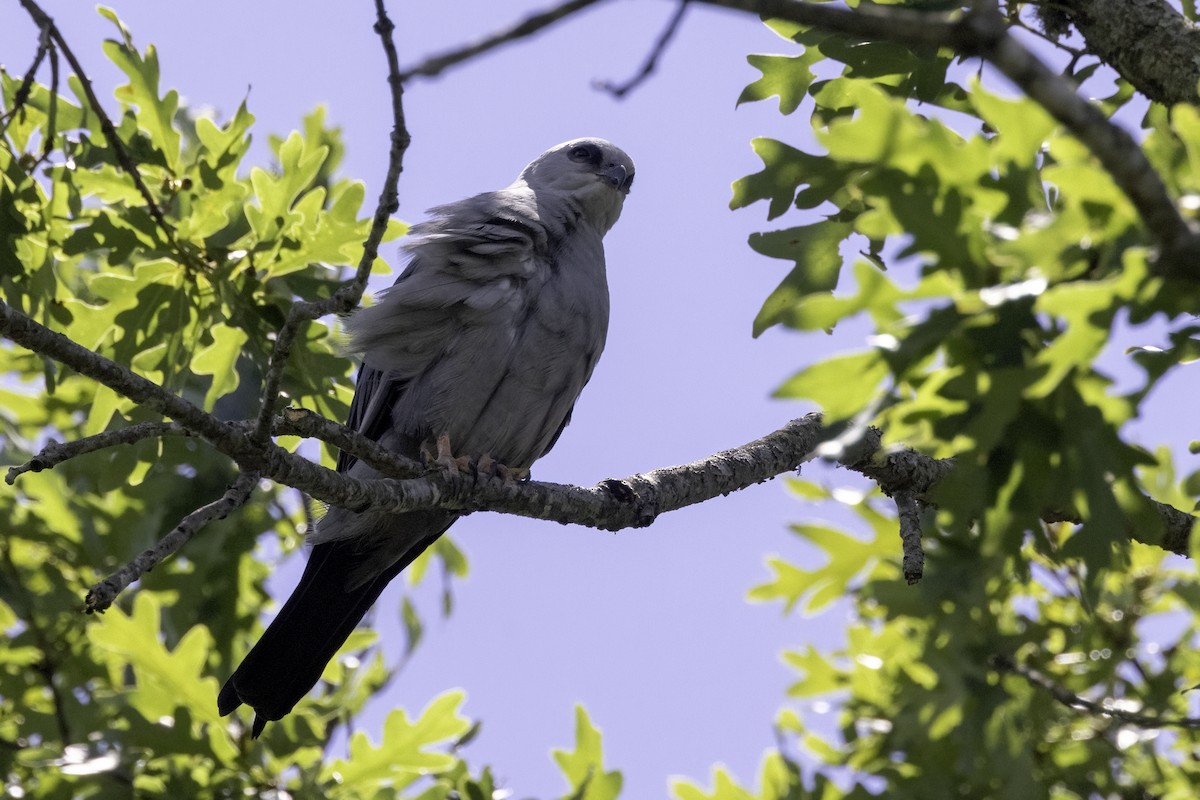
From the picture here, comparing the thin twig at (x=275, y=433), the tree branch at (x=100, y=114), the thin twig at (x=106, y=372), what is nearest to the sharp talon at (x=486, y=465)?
the thin twig at (x=275, y=433)

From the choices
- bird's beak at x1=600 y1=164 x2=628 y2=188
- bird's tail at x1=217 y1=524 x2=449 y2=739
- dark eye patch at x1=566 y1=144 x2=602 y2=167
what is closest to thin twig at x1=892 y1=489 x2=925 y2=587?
bird's tail at x1=217 y1=524 x2=449 y2=739

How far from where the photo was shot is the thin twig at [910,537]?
2934mm

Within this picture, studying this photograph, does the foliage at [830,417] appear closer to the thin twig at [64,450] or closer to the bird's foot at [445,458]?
the bird's foot at [445,458]

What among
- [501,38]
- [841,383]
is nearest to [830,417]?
[841,383]

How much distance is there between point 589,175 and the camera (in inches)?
194

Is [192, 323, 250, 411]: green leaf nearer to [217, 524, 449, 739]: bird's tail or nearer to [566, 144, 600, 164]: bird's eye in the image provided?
[217, 524, 449, 739]: bird's tail

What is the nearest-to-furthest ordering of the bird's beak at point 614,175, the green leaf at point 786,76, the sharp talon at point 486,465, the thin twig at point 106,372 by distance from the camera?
the thin twig at point 106,372
the green leaf at point 786,76
the sharp talon at point 486,465
the bird's beak at point 614,175

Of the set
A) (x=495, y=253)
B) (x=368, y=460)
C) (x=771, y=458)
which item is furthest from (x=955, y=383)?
(x=495, y=253)

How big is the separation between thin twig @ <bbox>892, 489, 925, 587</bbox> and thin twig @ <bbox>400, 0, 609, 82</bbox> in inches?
75.1

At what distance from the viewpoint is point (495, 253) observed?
393 centimetres

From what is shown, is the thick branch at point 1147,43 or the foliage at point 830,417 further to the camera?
the thick branch at point 1147,43

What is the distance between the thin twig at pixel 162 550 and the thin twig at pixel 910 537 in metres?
1.56

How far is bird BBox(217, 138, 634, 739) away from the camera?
3912 millimetres

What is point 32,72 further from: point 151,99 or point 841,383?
point 841,383
